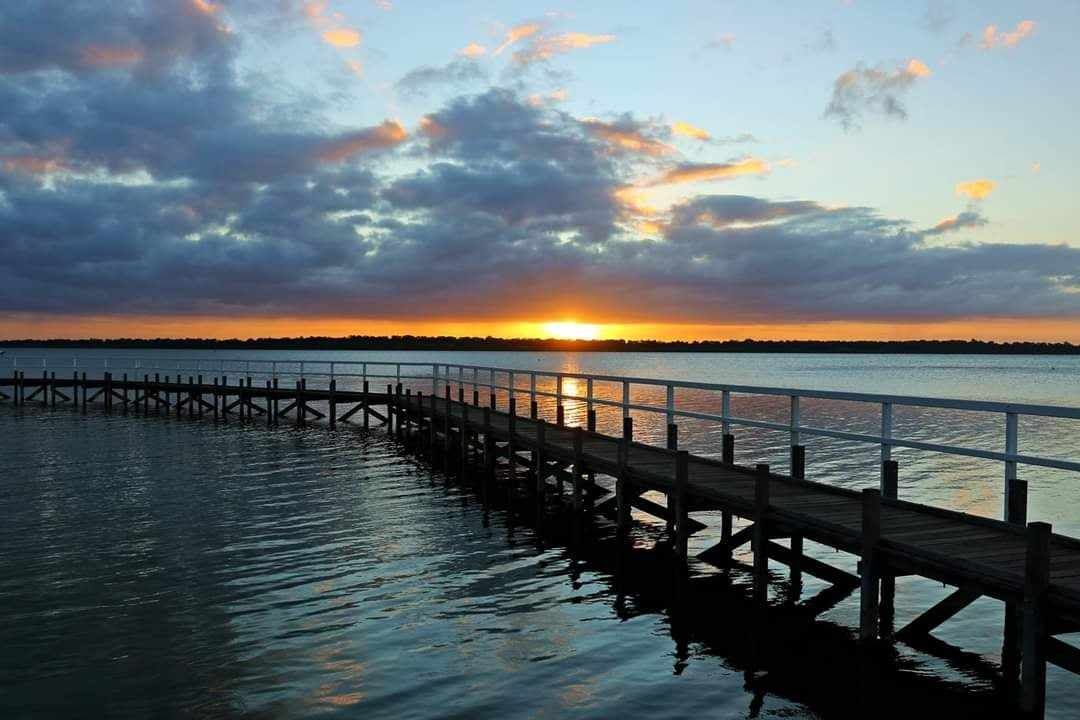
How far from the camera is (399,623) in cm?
1114

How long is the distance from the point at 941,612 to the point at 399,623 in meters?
6.36

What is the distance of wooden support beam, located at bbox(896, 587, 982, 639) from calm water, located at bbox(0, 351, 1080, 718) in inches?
13.0

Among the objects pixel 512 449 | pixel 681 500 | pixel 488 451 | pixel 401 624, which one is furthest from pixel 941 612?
pixel 488 451

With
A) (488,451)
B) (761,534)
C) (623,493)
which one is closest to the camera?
(761,534)

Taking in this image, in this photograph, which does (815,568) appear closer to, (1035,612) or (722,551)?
(722,551)

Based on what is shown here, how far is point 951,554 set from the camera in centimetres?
897

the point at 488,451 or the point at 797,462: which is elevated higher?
the point at 797,462

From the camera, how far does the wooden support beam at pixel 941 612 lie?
8.76m

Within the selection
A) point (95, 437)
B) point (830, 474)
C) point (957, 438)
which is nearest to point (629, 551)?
point (830, 474)

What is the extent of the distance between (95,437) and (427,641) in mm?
30044

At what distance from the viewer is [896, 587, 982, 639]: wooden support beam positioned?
345 inches

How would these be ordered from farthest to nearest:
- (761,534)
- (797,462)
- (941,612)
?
(797,462)
(761,534)
(941,612)

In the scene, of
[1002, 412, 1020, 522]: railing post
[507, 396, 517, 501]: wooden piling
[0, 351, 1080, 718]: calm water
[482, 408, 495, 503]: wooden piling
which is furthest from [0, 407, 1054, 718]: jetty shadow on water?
[482, 408, 495, 503]: wooden piling

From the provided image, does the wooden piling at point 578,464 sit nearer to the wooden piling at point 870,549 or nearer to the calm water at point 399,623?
the calm water at point 399,623
